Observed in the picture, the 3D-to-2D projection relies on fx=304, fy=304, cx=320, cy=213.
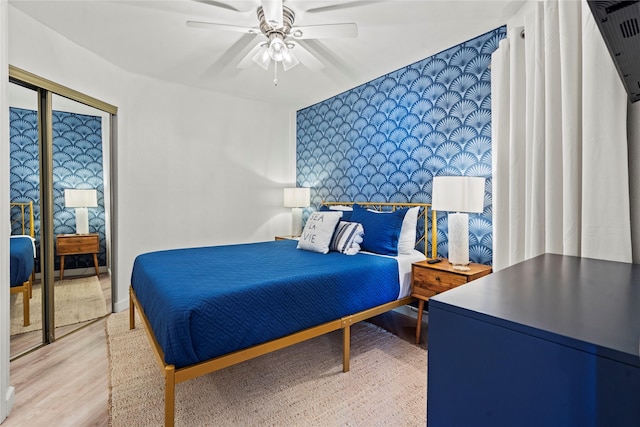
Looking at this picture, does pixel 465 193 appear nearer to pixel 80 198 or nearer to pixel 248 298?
pixel 248 298

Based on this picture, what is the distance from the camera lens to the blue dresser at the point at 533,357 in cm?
51

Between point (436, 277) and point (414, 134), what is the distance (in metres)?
1.51

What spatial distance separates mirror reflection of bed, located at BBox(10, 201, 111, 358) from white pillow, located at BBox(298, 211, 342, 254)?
7.22 feet

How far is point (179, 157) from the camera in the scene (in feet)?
12.5

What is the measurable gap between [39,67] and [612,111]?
3842 millimetres

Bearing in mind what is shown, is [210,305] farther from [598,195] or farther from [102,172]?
[102,172]

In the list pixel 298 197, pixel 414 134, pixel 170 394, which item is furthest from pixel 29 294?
Answer: pixel 414 134

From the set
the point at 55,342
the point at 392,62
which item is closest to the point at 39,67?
the point at 55,342

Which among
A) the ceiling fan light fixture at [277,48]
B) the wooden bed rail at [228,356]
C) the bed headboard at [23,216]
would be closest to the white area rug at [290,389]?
the wooden bed rail at [228,356]

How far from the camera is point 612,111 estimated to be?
1.49 m

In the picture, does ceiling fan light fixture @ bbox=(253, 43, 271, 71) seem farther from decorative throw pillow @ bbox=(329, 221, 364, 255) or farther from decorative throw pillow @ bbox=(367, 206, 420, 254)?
decorative throw pillow @ bbox=(367, 206, 420, 254)

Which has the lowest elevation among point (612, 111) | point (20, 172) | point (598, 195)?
point (598, 195)

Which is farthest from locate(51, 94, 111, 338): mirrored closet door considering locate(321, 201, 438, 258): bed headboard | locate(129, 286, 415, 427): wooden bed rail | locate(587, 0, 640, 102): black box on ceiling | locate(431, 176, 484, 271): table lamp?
locate(587, 0, 640, 102): black box on ceiling

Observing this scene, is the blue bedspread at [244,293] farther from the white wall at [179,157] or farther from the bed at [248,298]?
the white wall at [179,157]
